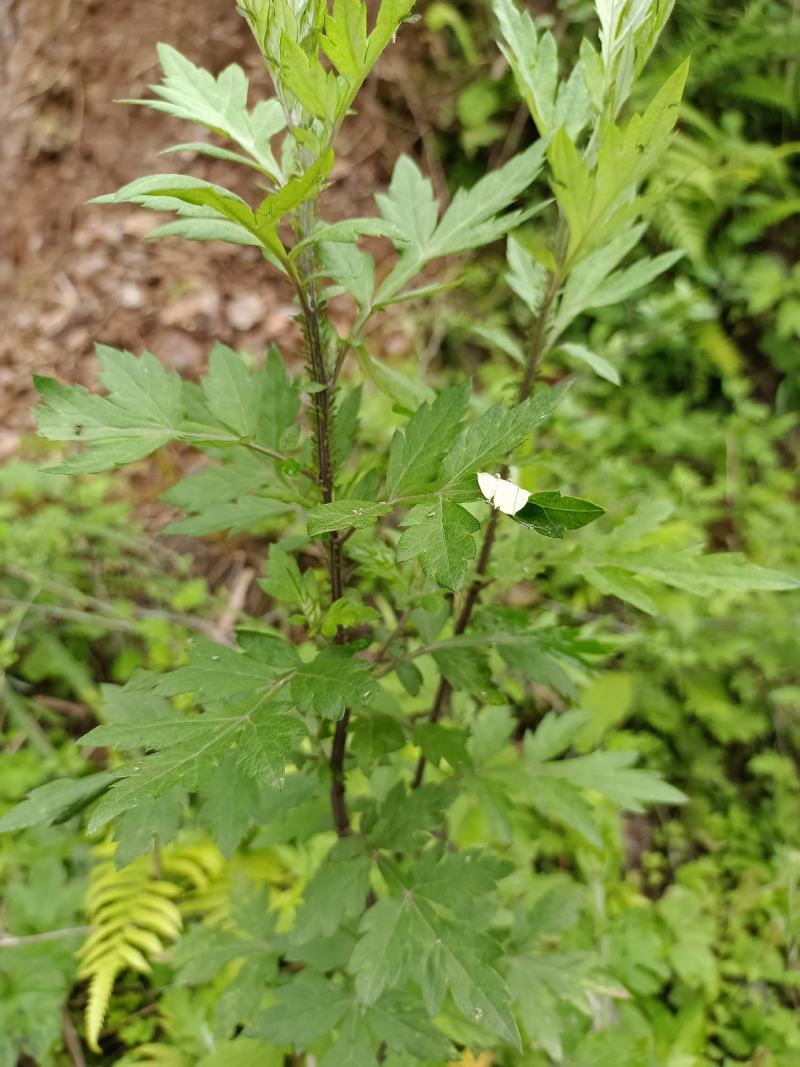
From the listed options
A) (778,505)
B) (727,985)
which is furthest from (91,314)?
(727,985)

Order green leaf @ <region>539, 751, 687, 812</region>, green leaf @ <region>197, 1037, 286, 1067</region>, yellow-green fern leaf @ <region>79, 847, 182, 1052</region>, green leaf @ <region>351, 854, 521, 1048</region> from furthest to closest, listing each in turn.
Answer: yellow-green fern leaf @ <region>79, 847, 182, 1052</region> → green leaf @ <region>197, 1037, 286, 1067</region> → green leaf @ <region>539, 751, 687, 812</region> → green leaf @ <region>351, 854, 521, 1048</region>

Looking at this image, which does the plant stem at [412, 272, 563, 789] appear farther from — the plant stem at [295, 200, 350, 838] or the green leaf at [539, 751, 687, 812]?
the green leaf at [539, 751, 687, 812]

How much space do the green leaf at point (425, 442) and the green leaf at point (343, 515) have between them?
88mm

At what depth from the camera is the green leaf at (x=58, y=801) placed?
1.06 metres

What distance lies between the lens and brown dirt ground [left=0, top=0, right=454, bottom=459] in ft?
10.3

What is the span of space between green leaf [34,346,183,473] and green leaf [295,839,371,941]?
0.77m

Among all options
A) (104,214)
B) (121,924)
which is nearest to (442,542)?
(121,924)

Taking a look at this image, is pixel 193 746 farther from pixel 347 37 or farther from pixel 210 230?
pixel 347 37

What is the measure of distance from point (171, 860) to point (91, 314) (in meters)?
2.31

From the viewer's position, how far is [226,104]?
0.98 meters

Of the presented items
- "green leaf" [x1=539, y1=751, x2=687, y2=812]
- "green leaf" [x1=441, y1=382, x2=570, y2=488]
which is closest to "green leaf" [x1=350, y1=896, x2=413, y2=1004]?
"green leaf" [x1=539, y1=751, x2=687, y2=812]

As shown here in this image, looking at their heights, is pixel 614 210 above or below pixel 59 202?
above

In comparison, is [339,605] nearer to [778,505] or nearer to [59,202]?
[778,505]

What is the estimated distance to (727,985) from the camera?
7.22 ft
